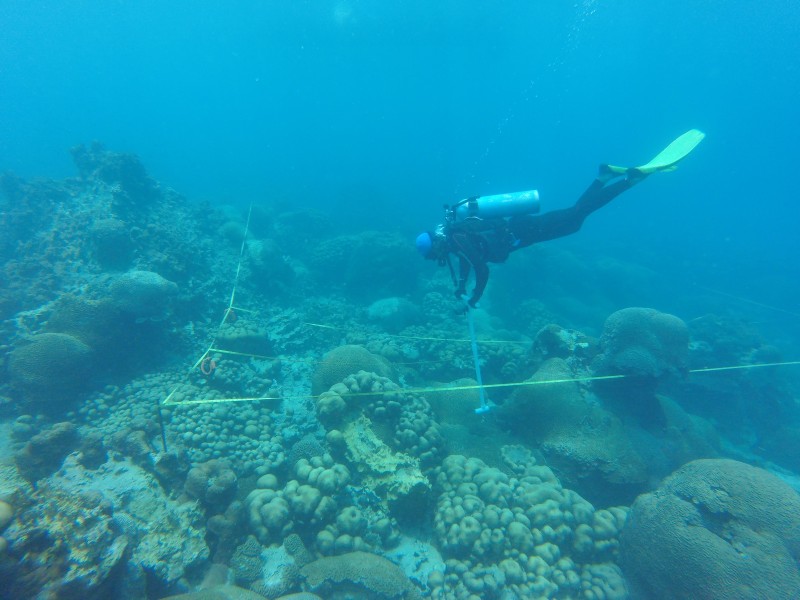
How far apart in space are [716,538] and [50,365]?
12.0m

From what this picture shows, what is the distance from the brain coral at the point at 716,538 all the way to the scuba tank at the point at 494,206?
5.09 meters

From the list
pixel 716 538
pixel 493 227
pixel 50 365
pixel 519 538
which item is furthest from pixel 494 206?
pixel 50 365

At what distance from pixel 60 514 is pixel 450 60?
332ft

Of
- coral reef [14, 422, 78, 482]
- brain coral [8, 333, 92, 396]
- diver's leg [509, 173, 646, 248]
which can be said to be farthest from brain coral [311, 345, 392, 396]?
brain coral [8, 333, 92, 396]

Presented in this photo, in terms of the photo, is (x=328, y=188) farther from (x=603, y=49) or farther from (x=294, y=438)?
(x=603, y=49)

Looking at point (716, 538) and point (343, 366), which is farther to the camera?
point (343, 366)

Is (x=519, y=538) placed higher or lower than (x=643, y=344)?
lower

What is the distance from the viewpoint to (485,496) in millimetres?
5500

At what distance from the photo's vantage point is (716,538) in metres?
4.40

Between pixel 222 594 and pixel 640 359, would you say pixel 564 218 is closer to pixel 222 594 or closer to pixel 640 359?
pixel 640 359

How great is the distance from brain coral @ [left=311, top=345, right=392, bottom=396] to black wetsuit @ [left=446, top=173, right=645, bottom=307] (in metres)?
2.80

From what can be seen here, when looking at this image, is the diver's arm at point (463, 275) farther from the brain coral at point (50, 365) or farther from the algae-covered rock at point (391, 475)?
the brain coral at point (50, 365)

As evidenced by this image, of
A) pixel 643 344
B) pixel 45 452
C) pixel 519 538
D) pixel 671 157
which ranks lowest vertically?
pixel 519 538

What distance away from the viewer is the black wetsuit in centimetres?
669
